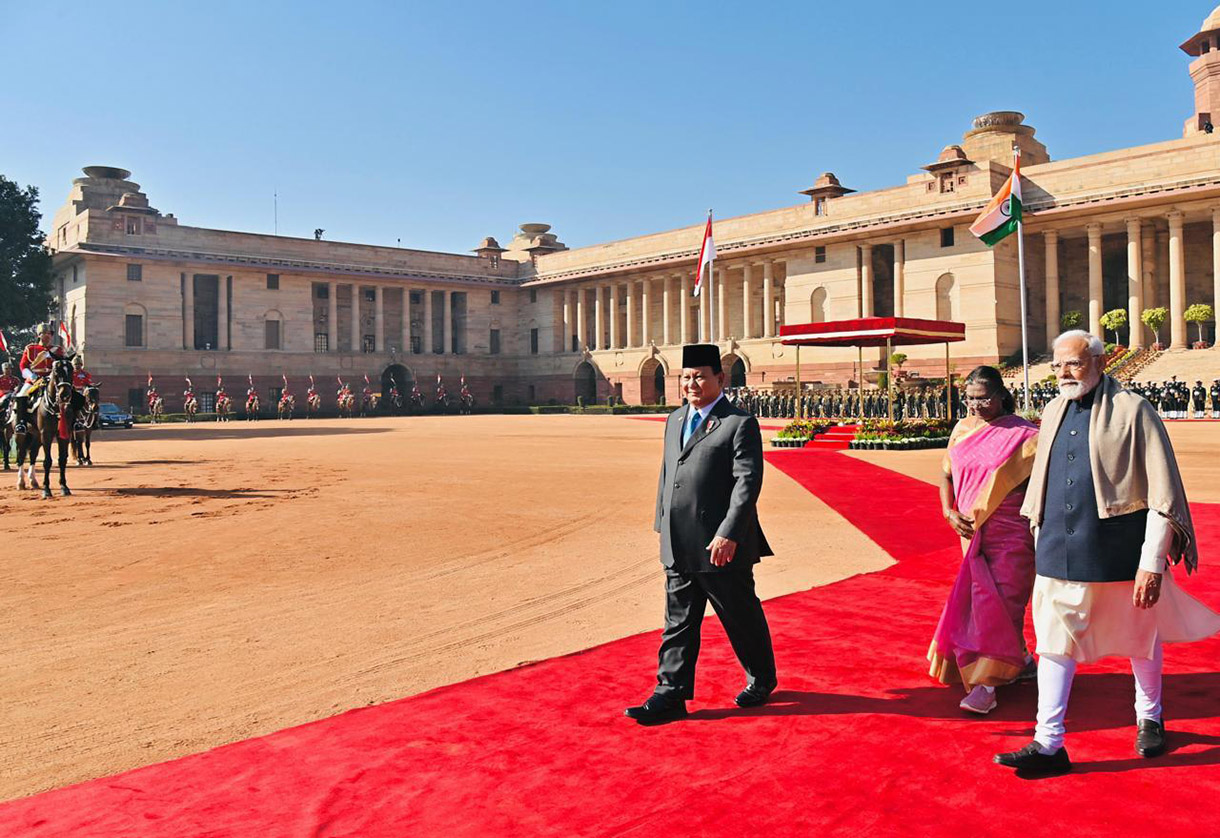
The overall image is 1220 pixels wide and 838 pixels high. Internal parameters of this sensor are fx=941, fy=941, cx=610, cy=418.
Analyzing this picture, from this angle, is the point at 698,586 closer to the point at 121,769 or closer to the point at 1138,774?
the point at 1138,774

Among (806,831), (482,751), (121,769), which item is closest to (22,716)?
(121,769)

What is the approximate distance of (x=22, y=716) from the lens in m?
5.05

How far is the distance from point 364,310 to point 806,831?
69.6m

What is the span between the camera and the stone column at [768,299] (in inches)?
2287

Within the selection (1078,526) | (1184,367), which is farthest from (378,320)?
(1078,526)

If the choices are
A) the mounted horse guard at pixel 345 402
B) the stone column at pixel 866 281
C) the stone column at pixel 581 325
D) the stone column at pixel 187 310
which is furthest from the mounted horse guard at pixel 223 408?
the stone column at pixel 866 281

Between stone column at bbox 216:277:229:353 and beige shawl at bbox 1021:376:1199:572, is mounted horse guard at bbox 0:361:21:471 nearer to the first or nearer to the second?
beige shawl at bbox 1021:376:1199:572

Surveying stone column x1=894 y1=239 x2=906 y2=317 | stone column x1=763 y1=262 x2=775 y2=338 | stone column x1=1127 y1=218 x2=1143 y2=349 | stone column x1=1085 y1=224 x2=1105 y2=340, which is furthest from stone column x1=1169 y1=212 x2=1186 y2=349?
stone column x1=763 y1=262 x2=775 y2=338

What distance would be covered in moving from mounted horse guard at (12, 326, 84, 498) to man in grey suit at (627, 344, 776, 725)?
1272 centimetres

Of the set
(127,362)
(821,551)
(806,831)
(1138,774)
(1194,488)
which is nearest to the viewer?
(806,831)

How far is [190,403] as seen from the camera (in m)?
54.2

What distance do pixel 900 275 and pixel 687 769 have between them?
5139 cm

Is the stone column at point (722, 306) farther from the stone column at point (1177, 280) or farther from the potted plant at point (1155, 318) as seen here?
the stone column at point (1177, 280)

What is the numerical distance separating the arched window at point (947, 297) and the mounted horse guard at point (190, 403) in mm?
41979
